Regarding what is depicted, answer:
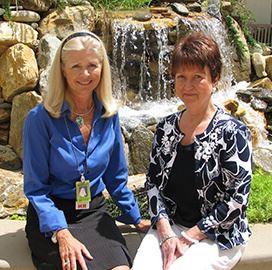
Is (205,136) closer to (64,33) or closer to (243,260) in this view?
(243,260)

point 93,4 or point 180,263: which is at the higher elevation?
point 93,4

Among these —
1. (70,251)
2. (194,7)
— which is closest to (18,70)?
(194,7)

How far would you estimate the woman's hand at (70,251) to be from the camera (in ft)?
6.50

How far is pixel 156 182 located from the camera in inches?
88.0

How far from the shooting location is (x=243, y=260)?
7.19 ft

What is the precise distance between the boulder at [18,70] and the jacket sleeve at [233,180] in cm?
358

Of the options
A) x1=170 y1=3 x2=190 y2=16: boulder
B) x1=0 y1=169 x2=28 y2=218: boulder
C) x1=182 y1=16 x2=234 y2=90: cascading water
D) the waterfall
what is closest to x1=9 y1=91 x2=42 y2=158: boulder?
x1=0 y1=169 x2=28 y2=218: boulder

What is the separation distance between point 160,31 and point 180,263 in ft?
16.0

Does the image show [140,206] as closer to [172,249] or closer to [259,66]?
[172,249]

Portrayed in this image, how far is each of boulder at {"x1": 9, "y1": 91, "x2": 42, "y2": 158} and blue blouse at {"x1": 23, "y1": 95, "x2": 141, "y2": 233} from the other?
3044 millimetres

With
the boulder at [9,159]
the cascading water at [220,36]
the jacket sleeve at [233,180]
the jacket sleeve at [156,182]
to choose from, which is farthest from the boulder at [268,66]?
the jacket sleeve at [233,180]

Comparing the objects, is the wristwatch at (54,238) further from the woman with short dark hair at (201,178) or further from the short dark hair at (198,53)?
the short dark hair at (198,53)

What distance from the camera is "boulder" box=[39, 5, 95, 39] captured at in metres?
5.72

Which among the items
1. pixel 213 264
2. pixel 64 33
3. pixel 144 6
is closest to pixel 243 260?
pixel 213 264
